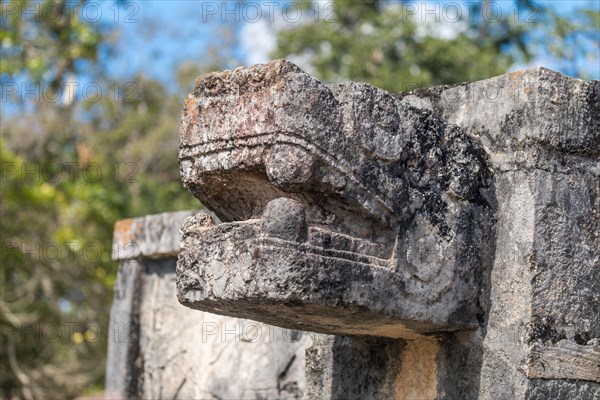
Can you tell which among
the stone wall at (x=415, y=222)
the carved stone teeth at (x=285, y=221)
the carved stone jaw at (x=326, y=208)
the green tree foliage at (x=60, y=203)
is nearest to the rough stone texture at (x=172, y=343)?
the stone wall at (x=415, y=222)

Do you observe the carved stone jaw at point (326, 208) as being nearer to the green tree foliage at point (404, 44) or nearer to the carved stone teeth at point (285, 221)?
the carved stone teeth at point (285, 221)

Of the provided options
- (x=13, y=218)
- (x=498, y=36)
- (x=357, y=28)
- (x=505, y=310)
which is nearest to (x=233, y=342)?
(x=505, y=310)

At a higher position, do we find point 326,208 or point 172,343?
point 326,208

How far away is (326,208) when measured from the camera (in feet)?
11.0

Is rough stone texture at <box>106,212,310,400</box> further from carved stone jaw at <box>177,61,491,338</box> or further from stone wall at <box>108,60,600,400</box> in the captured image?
carved stone jaw at <box>177,61,491,338</box>

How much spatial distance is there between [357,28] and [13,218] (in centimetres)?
454

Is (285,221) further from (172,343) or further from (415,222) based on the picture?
(172,343)

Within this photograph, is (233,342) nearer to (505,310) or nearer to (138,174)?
(505,310)

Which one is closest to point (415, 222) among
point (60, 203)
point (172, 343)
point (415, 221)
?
point (415, 221)

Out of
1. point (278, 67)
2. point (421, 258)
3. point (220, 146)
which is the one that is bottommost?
point (421, 258)

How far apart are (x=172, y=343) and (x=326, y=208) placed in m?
3.07

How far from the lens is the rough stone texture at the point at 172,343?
5.56m

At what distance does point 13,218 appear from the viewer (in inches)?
408

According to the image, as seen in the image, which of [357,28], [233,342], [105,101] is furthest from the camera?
[105,101]
